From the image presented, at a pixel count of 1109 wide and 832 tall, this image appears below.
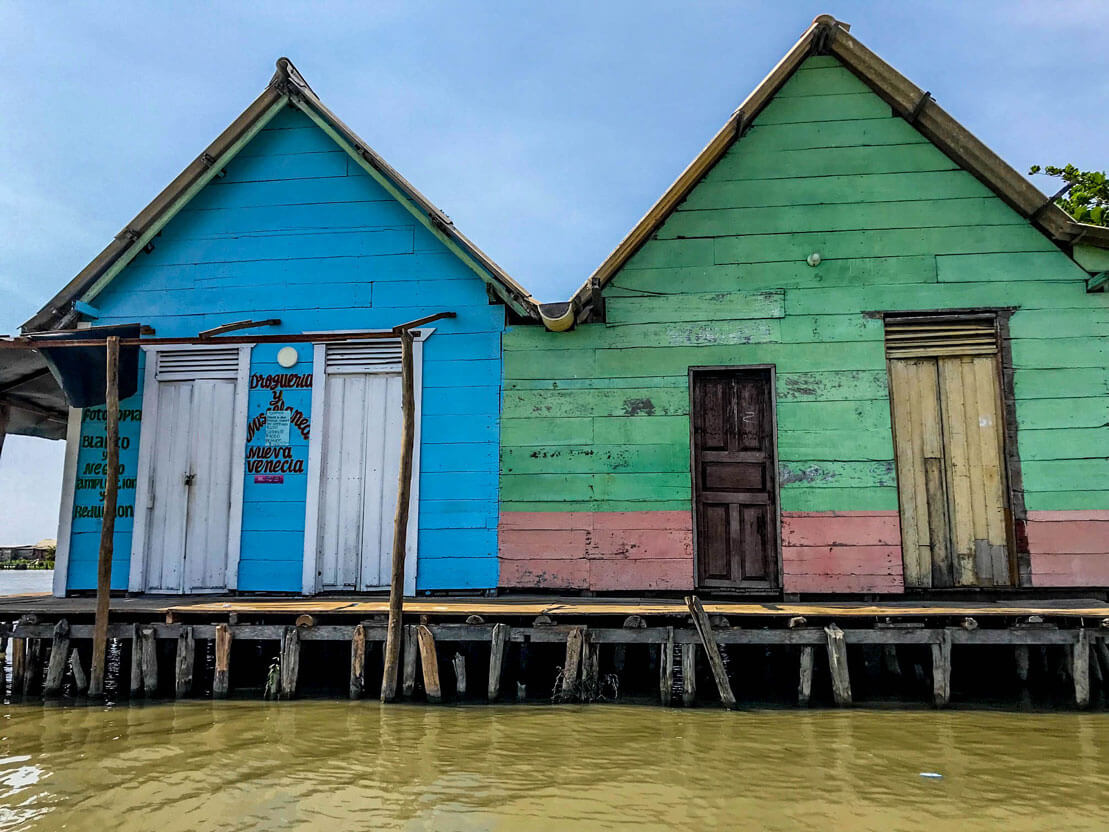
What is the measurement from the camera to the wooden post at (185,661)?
24.8ft

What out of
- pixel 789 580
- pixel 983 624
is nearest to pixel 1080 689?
pixel 983 624

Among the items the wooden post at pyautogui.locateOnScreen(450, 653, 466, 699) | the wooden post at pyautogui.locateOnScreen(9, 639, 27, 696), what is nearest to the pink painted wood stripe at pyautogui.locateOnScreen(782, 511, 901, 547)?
the wooden post at pyautogui.locateOnScreen(450, 653, 466, 699)

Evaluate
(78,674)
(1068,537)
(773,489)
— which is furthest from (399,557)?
(1068,537)

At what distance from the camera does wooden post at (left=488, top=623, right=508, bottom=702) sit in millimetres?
7137

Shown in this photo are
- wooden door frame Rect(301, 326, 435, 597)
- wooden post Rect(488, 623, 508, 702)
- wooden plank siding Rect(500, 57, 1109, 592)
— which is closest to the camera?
wooden post Rect(488, 623, 508, 702)

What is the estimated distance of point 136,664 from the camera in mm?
7578

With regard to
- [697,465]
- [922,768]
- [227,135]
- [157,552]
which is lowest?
[922,768]

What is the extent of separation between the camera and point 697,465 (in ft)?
28.1

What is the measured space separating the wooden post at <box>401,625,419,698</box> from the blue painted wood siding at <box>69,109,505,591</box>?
4.28ft

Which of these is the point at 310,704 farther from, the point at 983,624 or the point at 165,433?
the point at 983,624

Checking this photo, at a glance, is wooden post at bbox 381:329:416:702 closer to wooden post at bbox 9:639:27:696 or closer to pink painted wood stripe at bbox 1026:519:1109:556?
wooden post at bbox 9:639:27:696

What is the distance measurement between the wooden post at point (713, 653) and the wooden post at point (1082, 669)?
2781 mm

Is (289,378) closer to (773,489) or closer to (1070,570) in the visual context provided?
(773,489)

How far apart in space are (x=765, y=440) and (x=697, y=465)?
2.41 feet
